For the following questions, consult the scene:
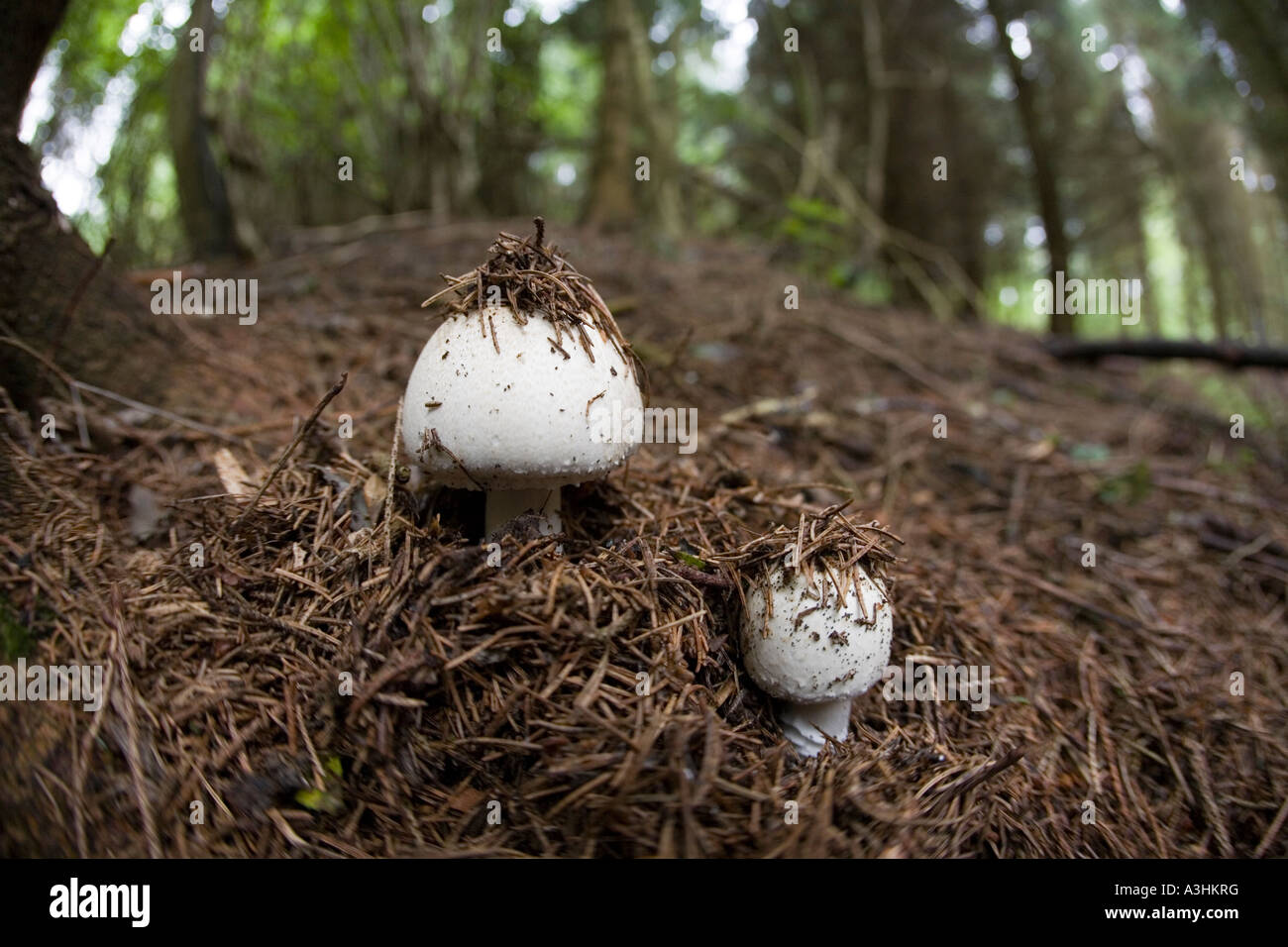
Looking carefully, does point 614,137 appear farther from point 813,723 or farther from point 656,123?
point 813,723

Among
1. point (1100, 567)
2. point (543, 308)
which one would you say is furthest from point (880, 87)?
point (543, 308)

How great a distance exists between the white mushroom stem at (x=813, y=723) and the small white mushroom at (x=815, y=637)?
14 millimetres

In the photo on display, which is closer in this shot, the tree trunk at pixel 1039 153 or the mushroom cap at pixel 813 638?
the mushroom cap at pixel 813 638

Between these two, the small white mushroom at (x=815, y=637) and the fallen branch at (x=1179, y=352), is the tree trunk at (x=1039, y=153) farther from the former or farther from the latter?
the small white mushroom at (x=815, y=637)

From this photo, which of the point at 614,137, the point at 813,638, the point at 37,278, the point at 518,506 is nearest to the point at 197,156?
the point at 37,278

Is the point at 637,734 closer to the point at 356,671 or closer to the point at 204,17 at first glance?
the point at 356,671

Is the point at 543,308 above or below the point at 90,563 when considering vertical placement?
above

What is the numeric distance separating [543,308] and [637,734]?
1.12 metres

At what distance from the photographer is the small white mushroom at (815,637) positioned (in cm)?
190

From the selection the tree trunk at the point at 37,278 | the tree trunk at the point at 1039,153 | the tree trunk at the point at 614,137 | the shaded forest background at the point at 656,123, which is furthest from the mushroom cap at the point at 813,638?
the tree trunk at the point at 1039,153

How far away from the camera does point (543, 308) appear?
6.40ft

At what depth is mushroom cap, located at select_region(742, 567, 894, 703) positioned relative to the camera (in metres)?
1.90

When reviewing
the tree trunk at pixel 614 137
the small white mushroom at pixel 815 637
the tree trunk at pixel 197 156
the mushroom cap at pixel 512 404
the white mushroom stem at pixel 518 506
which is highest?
the tree trunk at pixel 614 137

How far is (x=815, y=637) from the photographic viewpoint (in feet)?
6.22
